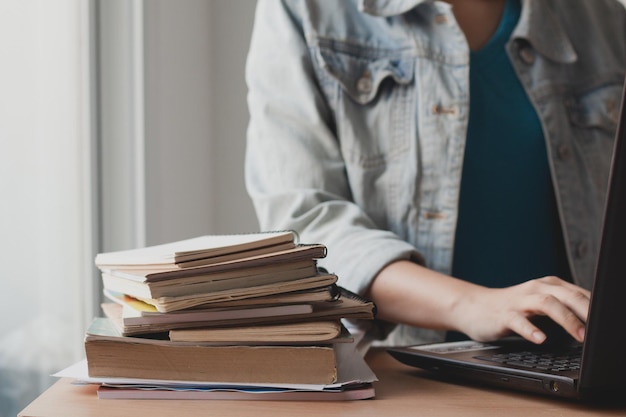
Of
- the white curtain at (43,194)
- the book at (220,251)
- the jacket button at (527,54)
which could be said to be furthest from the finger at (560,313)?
the white curtain at (43,194)

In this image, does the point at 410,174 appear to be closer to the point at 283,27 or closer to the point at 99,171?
the point at 283,27

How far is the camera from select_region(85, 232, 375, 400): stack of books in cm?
61

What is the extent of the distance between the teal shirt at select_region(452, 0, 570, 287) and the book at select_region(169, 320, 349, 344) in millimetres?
601

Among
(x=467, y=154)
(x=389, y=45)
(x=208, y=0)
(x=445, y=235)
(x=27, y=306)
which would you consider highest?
(x=208, y=0)

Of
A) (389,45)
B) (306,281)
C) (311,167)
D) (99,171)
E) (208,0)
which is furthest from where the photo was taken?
(208,0)

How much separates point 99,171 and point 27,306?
381mm

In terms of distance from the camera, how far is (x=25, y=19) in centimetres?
127

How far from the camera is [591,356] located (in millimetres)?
552

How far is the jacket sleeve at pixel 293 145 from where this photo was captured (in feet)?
3.31

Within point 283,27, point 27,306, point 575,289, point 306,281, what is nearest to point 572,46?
point 283,27

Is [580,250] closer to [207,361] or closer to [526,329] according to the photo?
[526,329]

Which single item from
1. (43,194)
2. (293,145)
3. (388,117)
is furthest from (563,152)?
(43,194)

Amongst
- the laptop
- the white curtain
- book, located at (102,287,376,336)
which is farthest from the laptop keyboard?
the white curtain

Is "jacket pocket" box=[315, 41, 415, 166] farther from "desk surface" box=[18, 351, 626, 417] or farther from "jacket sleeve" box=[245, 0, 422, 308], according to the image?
"desk surface" box=[18, 351, 626, 417]
